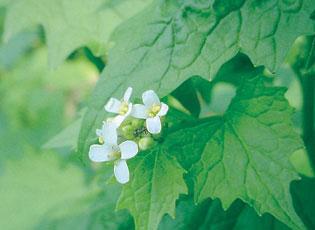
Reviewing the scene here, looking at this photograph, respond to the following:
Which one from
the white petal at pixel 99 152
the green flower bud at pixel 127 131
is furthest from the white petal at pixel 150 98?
the white petal at pixel 99 152

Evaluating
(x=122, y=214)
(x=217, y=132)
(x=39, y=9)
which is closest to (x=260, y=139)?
(x=217, y=132)

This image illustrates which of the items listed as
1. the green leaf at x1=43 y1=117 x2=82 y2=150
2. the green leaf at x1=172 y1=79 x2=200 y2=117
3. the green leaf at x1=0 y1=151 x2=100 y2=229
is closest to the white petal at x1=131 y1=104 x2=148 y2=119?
the green leaf at x1=172 y1=79 x2=200 y2=117

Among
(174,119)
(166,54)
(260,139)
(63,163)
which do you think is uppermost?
(166,54)

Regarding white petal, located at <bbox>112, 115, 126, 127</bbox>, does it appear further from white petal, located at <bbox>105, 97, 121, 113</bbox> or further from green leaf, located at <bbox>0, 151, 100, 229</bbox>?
green leaf, located at <bbox>0, 151, 100, 229</bbox>

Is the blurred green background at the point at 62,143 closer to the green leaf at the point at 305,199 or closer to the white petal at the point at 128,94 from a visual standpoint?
the green leaf at the point at 305,199

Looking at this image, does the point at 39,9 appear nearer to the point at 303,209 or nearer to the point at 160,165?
the point at 160,165

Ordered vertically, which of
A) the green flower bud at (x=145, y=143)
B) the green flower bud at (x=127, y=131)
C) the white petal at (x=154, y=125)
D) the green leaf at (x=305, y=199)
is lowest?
the green leaf at (x=305, y=199)
